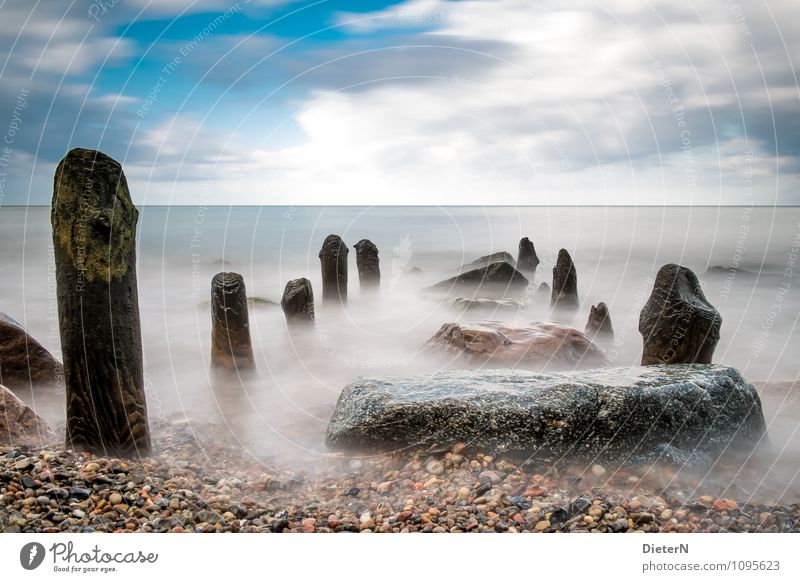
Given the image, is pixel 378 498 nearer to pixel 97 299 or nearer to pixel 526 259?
pixel 97 299

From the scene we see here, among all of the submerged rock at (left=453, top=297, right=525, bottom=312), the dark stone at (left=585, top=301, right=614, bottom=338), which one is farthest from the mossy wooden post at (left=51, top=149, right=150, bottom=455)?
the submerged rock at (left=453, top=297, right=525, bottom=312)

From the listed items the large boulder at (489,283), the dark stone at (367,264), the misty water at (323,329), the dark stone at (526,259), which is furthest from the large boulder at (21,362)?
the dark stone at (526,259)

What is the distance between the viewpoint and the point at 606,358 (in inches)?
435

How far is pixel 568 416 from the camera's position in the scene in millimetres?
5828

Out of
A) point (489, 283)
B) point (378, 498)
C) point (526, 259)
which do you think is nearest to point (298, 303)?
point (378, 498)

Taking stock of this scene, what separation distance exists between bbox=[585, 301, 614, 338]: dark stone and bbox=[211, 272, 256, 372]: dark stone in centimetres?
758

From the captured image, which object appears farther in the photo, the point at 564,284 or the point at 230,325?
the point at 564,284

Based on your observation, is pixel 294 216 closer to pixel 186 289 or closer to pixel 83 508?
pixel 186 289

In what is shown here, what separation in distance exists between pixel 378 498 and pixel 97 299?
10.4 ft

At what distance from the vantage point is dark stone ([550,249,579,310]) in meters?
16.0

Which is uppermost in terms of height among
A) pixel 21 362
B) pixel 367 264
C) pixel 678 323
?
pixel 367 264

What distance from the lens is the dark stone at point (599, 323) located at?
12930 millimetres

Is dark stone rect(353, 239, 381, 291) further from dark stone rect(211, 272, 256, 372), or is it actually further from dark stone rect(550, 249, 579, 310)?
dark stone rect(211, 272, 256, 372)

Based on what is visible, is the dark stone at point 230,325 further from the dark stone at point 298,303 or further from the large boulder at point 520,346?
the large boulder at point 520,346
